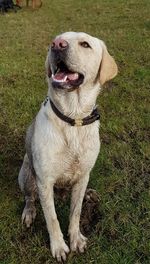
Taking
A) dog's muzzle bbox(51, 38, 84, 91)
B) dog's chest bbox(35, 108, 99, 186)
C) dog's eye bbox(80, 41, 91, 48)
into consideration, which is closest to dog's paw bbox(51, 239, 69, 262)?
dog's chest bbox(35, 108, 99, 186)

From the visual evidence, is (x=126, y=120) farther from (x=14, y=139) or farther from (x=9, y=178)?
(x=9, y=178)

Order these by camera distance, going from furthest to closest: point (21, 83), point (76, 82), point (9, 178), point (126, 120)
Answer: point (21, 83) → point (126, 120) → point (9, 178) → point (76, 82)

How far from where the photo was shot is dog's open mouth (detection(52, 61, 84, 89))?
3.00 m

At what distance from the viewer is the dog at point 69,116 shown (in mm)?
3051

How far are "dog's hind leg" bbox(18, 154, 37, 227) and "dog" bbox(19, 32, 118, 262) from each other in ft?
1.19

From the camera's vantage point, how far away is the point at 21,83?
22.3 ft

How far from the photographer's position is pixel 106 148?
4945mm

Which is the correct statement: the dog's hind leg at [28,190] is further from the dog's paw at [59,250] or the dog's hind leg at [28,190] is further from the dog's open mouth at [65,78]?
the dog's open mouth at [65,78]

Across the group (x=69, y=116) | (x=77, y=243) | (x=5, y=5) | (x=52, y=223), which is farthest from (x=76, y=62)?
(x=5, y=5)

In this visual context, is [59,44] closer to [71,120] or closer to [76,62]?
[76,62]

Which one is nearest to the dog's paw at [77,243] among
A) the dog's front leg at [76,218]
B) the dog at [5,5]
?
the dog's front leg at [76,218]

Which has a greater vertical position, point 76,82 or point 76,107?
point 76,82

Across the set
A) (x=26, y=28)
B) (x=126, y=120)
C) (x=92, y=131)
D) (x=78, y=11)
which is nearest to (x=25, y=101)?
(x=126, y=120)

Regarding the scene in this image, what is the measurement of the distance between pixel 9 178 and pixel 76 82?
1.71 m
